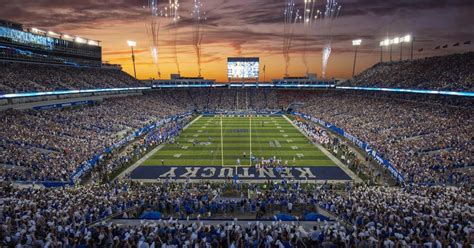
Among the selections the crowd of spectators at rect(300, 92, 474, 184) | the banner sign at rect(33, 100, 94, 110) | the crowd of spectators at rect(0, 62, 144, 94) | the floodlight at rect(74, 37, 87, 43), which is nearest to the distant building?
the floodlight at rect(74, 37, 87, 43)

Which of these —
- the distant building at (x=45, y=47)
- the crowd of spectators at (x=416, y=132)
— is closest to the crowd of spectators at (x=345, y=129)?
the crowd of spectators at (x=416, y=132)

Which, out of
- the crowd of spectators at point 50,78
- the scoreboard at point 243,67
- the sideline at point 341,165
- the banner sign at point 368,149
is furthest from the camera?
the scoreboard at point 243,67

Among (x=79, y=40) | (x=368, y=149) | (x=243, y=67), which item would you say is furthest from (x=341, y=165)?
(x=79, y=40)

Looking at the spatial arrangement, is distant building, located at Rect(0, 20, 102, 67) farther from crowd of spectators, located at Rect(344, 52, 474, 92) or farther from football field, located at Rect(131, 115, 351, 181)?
crowd of spectators, located at Rect(344, 52, 474, 92)

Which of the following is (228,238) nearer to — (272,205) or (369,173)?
(272,205)

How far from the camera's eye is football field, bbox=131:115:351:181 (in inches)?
952

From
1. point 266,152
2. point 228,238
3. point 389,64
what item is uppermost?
point 389,64

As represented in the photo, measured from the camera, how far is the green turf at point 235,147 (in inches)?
1103

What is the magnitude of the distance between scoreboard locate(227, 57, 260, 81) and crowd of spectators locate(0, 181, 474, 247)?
57703 millimetres

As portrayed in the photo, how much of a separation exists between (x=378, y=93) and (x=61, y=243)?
53.5 m

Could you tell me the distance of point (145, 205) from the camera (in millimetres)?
15031

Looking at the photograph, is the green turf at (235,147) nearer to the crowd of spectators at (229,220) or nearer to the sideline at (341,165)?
the sideline at (341,165)

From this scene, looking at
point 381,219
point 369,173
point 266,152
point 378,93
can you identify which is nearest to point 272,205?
point 381,219

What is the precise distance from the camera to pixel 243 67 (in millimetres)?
73562
